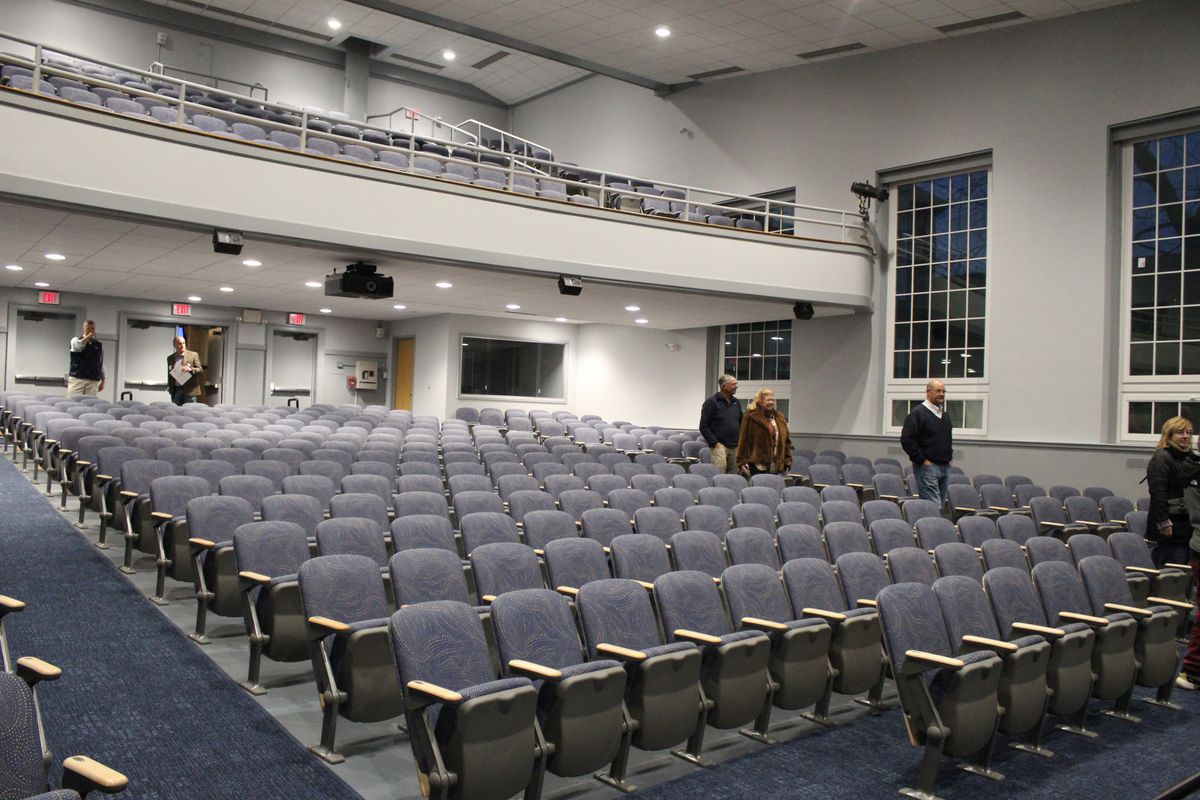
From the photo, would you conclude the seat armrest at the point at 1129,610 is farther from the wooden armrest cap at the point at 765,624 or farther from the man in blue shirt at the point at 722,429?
the man in blue shirt at the point at 722,429

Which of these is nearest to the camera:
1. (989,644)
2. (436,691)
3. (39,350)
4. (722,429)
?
(436,691)

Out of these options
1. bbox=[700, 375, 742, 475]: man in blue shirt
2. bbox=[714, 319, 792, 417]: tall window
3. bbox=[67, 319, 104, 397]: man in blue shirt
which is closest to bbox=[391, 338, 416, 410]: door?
bbox=[67, 319, 104, 397]: man in blue shirt

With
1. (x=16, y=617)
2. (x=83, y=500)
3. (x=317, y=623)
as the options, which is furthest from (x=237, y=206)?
(x=317, y=623)

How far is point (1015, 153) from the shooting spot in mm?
11062

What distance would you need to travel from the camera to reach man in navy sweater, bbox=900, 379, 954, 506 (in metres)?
8.10

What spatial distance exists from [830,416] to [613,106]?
7.68m

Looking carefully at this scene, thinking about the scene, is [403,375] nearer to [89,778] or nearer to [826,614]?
[826,614]

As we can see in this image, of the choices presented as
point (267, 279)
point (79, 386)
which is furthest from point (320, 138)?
point (79, 386)

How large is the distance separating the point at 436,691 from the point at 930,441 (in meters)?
6.26

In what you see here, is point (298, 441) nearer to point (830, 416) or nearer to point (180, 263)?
point (180, 263)

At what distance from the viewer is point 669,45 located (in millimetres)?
13305

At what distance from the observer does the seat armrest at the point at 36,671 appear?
260 cm

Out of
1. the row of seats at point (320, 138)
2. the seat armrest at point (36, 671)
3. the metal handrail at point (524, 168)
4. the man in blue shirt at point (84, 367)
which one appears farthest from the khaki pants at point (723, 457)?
the man in blue shirt at point (84, 367)

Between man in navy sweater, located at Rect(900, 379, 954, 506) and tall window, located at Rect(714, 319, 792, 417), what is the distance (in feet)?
17.7
